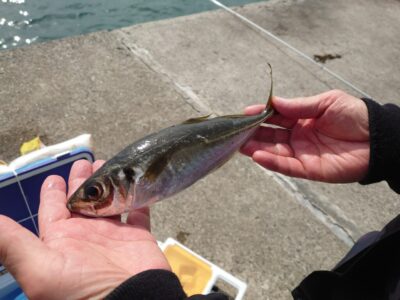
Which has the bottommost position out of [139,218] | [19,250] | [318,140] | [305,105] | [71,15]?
[71,15]

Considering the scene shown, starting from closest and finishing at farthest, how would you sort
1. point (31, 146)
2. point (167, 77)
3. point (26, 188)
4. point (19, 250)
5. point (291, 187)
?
point (19, 250), point (26, 188), point (31, 146), point (291, 187), point (167, 77)

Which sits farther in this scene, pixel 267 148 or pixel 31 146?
pixel 31 146

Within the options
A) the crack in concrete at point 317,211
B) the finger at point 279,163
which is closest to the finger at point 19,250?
the finger at point 279,163

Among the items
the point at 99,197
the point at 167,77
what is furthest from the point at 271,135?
the point at 167,77

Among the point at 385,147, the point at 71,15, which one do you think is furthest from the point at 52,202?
the point at 71,15

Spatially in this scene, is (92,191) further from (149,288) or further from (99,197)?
(149,288)

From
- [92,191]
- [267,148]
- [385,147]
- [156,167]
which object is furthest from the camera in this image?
[267,148]

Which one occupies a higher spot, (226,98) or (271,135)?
(271,135)
